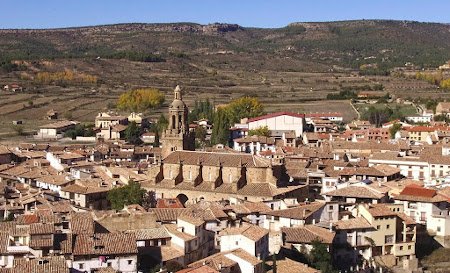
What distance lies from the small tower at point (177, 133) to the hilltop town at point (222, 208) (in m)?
0.08

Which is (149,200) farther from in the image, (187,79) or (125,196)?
(187,79)

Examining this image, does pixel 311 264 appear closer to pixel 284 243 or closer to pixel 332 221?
pixel 284 243

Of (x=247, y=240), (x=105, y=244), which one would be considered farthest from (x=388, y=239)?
(x=105, y=244)

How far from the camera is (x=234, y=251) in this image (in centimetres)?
2600

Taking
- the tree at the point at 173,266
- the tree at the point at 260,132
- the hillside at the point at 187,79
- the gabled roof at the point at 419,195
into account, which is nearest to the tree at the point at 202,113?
the tree at the point at 260,132

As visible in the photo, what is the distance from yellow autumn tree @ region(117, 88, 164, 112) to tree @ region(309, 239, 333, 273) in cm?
6614

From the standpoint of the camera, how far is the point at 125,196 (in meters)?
35.1

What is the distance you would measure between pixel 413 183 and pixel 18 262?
895 inches

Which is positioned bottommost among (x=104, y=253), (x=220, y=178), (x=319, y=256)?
(x=319, y=256)

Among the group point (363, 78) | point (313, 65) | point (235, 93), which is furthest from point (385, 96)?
point (313, 65)

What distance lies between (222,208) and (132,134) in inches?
1530

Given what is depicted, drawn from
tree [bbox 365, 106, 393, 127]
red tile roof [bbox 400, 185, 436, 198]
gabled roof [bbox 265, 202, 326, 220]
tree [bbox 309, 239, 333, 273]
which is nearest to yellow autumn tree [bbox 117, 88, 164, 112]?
tree [bbox 365, 106, 393, 127]

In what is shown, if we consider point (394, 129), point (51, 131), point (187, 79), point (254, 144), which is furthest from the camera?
point (187, 79)

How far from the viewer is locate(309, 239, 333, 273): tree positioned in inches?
1087
